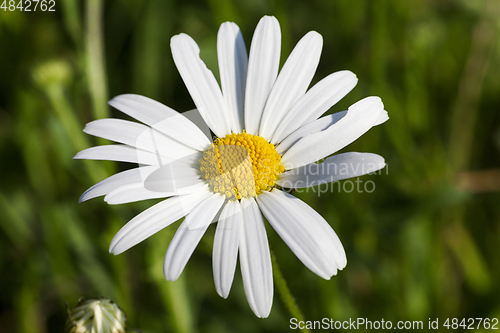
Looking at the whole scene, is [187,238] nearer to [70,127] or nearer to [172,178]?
[172,178]

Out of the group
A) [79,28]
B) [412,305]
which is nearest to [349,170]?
[412,305]

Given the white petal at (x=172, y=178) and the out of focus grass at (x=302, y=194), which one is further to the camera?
the out of focus grass at (x=302, y=194)

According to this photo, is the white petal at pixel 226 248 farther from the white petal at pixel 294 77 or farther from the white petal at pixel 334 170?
the white petal at pixel 294 77

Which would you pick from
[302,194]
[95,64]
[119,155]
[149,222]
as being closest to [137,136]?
[119,155]

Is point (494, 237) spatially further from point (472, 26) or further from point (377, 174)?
point (472, 26)

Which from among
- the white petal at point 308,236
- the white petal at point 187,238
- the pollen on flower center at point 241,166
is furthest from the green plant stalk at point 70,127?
the white petal at point 308,236
